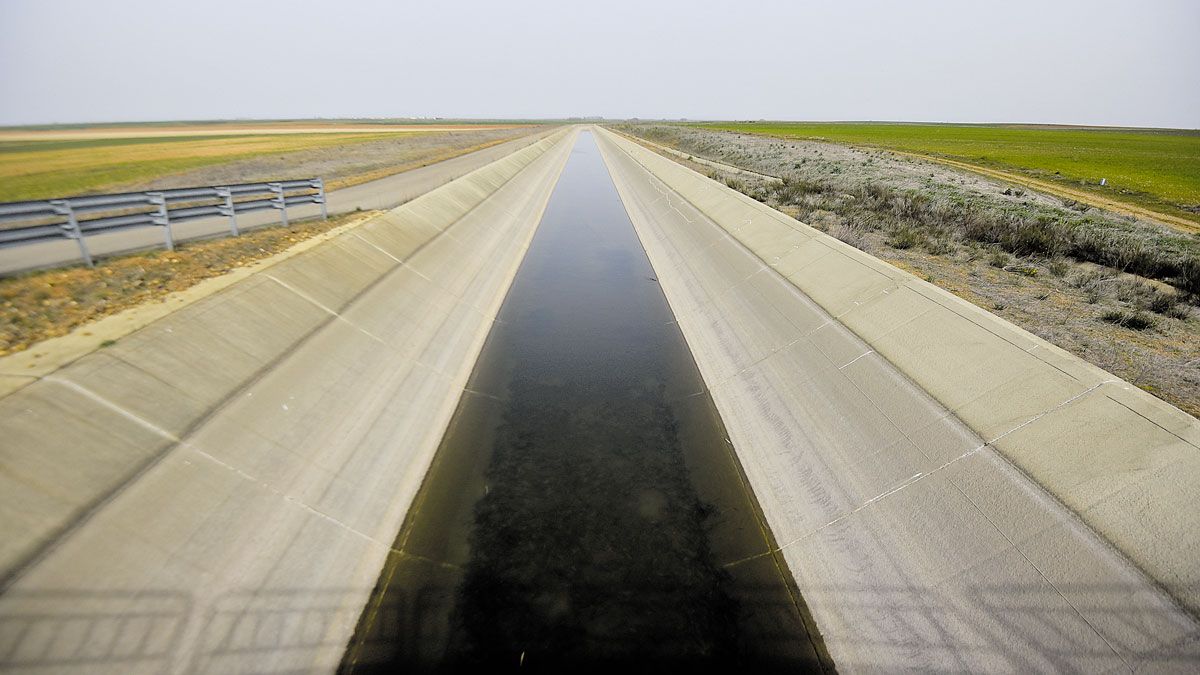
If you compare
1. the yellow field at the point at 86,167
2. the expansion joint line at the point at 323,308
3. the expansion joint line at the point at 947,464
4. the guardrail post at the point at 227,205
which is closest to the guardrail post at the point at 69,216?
the expansion joint line at the point at 323,308

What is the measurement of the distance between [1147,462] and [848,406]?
394 cm

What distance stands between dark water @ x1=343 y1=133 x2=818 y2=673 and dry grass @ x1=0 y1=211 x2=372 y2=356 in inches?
235

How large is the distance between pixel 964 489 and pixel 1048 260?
13808 mm

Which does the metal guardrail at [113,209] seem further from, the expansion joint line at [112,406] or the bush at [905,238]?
the bush at [905,238]

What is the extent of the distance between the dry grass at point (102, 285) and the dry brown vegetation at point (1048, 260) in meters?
17.2

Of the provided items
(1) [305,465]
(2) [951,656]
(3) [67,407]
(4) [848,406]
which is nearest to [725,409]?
(4) [848,406]

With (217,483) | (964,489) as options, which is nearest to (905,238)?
(964,489)

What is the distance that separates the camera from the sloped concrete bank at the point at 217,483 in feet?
16.3

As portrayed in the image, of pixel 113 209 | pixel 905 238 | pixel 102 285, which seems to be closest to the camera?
pixel 102 285

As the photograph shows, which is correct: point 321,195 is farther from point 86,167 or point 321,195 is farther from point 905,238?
point 86,167

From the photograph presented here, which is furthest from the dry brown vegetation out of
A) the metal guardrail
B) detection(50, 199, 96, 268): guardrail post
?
detection(50, 199, 96, 268): guardrail post

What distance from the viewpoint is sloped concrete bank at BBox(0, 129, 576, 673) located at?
195 inches

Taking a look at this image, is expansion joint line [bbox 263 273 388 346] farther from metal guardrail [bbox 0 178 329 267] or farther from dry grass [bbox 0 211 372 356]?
metal guardrail [bbox 0 178 329 267]

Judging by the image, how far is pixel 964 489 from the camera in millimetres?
6836
